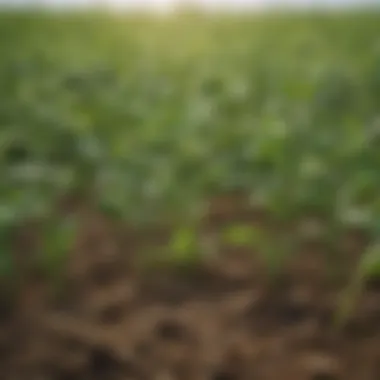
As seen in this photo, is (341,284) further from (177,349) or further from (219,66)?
(219,66)

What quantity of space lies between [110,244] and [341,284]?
0.92 feet

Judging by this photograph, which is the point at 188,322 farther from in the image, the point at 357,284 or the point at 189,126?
the point at 189,126

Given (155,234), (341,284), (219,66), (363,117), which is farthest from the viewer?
(219,66)

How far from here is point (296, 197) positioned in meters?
0.91

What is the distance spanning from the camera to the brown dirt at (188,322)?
0.71m

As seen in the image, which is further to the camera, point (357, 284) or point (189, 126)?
point (189, 126)

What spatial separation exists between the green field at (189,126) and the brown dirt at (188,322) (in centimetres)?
5

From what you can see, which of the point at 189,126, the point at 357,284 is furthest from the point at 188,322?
the point at 189,126

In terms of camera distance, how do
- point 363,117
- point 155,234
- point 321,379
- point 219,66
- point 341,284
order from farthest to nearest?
point 219,66 → point 363,117 → point 155,234 → point 341,284 → point 321,379

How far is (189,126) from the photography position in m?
1.13

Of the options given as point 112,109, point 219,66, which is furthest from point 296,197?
point 219,66

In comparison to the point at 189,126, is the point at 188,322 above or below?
below

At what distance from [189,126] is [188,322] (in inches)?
16.7

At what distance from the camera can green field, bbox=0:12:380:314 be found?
91cm
